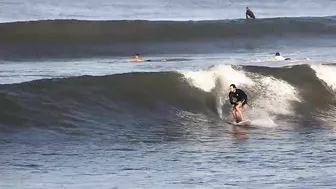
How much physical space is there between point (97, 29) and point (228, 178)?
30.9 metres

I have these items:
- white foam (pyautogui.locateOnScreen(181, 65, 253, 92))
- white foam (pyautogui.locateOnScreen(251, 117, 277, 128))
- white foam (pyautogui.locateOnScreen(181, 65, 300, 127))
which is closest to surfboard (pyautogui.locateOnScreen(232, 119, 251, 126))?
white foam (pyautogui.locateOnScreen(251, 117, 277, 128))

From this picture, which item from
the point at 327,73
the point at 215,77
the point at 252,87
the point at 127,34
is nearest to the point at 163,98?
the point at 215,77

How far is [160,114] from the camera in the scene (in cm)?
2148

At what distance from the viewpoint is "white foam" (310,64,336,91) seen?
25.3 m

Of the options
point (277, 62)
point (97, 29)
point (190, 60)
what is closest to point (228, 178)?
point (277, 62)

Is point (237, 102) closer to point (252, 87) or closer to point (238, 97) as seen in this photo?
point (238, 97)

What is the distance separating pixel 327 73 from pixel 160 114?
6.24 metres

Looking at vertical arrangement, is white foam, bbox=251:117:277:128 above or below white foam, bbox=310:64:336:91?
below

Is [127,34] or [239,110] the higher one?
[127,34]

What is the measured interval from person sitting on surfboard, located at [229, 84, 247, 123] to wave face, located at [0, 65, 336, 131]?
60 centimetres

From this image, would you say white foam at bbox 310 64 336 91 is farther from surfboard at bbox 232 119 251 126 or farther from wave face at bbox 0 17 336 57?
wave face at bbox 0 17 336 57

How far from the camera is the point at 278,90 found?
24141 mm

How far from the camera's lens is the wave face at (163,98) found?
789 inches

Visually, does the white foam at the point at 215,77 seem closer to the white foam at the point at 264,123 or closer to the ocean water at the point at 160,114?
the ocean water at the point at 160,114
